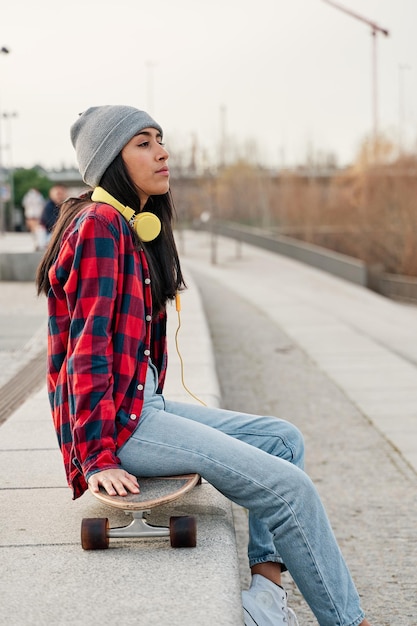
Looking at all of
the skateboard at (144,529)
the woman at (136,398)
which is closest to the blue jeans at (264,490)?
the woman at (136,398)

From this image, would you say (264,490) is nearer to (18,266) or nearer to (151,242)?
(151,242)

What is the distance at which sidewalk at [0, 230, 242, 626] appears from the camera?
285cm

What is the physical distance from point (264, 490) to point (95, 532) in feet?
1.86

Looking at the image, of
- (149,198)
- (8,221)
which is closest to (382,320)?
(149,198)

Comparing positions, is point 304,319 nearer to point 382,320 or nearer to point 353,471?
point 382,320

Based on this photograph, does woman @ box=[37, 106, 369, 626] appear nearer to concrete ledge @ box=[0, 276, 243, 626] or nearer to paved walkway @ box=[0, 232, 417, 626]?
concrete ledge @ box=[0, 276, 243, 626]

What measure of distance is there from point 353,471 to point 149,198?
3.50 metres

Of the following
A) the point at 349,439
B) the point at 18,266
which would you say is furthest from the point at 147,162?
the point at 18,266

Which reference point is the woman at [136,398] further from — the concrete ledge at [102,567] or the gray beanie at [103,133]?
the concrete ledge at [102,567]

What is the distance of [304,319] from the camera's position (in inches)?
647

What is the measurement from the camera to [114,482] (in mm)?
3270

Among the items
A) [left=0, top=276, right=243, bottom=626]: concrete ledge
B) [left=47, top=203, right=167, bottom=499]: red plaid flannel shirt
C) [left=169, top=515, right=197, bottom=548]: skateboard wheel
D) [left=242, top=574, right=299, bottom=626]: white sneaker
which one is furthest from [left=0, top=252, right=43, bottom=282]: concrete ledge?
[left=169, top=515, right=197, bottom=548]: skateboard wheel

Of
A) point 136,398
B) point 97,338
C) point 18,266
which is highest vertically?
point 97,338

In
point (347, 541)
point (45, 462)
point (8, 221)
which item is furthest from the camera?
point (8, 221)
